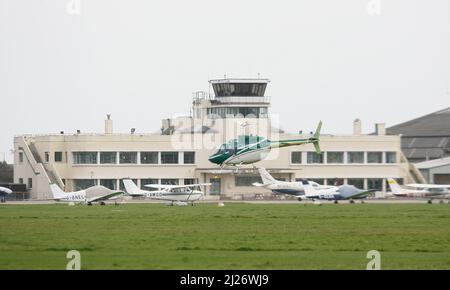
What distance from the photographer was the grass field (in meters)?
38.5

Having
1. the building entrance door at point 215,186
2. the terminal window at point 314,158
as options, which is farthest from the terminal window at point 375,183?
the building entrance door at point 215,186

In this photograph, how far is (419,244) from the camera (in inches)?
1866

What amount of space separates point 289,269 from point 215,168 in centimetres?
8766

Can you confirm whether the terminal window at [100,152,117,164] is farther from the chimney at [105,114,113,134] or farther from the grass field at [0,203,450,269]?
the grass field at [0,203,450,269]

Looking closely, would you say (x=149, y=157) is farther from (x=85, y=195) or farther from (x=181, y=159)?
(x=85, y=195)

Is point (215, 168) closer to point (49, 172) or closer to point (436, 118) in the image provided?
point (49, 172)

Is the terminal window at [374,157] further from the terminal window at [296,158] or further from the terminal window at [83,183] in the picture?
the terminal window at [83,183]

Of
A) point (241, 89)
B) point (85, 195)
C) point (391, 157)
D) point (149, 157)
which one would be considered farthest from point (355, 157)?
point (85, 195)

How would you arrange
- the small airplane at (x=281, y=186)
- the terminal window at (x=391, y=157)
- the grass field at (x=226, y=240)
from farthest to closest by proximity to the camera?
the terminal window at (x=391, y=157) → the small airplane at (x=281, y=186) → the grass field at (x=226, y=240)

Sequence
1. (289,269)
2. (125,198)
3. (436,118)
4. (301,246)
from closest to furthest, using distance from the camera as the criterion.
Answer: (289,269), (301,246), (125,198), (436,118)

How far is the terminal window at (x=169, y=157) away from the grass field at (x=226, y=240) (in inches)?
1919

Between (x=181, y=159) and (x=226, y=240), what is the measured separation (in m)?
75.2

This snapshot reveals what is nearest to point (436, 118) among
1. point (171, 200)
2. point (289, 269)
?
point (171, 200)

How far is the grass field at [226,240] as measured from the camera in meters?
38.5
